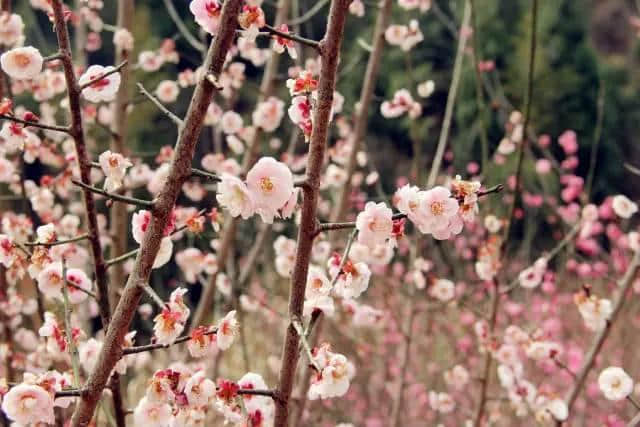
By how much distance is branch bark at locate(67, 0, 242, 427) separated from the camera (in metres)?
1.01

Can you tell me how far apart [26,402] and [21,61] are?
0.56m

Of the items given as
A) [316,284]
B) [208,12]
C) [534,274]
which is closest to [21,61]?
[208,12]

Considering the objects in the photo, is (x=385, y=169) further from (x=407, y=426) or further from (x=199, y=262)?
(x=199, y=262)

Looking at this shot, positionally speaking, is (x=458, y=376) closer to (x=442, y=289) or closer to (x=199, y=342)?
(x=442, y=289)

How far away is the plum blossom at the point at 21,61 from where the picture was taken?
1251 millimetres

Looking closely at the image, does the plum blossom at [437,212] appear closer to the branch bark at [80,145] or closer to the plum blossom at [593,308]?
the branch bark at [80,145]

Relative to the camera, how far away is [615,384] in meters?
1.84

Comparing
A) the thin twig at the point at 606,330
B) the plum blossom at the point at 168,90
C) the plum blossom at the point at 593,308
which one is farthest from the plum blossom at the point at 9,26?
the thin twig at the point at 606,330

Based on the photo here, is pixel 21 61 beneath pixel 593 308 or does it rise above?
above

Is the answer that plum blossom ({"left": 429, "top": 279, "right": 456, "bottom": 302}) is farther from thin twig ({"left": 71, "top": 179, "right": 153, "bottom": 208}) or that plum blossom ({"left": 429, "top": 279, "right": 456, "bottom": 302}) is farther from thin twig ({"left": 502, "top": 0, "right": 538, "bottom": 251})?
thin twig ({"left": 71, "top": 179, "right": 153, "bottom": 208})

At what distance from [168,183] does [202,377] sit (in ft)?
0.99

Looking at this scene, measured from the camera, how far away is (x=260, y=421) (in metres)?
1.21

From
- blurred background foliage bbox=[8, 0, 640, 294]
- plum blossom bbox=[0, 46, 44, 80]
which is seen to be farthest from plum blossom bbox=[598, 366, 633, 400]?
blurred background foliage bbox=[8, 0, 640, 294]

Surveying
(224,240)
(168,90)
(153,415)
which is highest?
(168,90)
